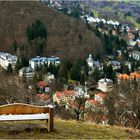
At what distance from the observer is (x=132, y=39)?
9525 cm

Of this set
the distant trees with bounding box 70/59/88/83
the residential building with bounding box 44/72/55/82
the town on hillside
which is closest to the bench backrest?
the town on hillside

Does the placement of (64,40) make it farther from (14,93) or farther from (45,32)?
(14,93)

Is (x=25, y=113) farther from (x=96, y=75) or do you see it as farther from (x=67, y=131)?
(x=96, y=75)

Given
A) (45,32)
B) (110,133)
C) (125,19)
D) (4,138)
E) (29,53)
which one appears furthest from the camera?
(125,19)

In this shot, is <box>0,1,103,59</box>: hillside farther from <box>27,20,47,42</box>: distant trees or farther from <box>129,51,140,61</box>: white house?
<box>129,51,140,61</box>: white house

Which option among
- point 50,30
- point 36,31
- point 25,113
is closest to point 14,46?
point 36,31

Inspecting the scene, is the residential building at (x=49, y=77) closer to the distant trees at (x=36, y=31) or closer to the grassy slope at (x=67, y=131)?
the distant trees at (x=36, y=31)

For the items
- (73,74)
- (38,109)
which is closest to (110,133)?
(38,109)

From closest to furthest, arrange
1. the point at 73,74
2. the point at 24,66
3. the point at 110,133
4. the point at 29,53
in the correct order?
the point at 110,133 < the point at 73,74 < the point at 24,66 < the point at 29,53

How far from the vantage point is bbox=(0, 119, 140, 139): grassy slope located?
20.5ft

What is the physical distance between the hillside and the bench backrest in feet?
186

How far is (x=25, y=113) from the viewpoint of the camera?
6.34 metres

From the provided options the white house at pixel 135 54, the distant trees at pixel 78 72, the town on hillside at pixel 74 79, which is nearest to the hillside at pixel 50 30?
the town on hillside at pixel 74 79

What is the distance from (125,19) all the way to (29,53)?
228 feet
